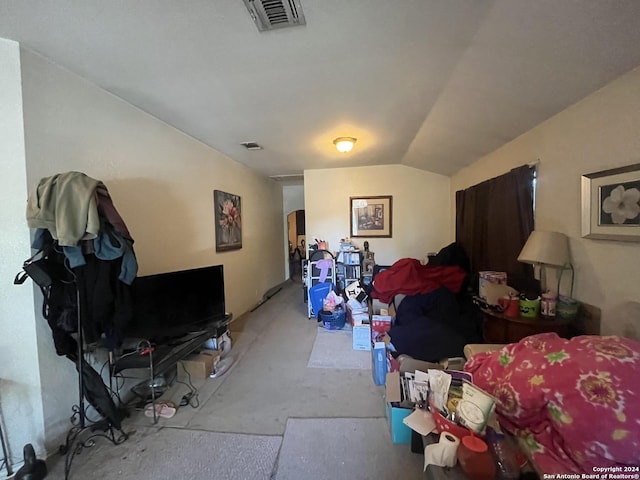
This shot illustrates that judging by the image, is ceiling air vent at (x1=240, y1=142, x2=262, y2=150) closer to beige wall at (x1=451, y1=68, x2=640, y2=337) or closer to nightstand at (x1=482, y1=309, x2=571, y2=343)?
beige wall at (x1=451, y1=68, x2=640, y2=337)

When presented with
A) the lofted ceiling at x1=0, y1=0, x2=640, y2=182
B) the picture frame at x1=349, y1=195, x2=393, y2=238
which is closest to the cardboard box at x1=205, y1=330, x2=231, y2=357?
the lofted ceiling at x1=0, y1=0, x2=640, y2=182

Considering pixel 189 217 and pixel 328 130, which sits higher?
pixel 328 130

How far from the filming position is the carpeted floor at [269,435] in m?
1.54

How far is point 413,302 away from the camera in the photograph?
2.79 m

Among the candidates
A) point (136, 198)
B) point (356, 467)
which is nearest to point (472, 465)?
point (356, 467)

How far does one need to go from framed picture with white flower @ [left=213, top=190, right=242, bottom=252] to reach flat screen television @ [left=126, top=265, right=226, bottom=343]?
109 centimetres

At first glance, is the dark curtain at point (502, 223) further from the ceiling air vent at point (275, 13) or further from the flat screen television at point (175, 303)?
the flat screen television at point (175, 303)

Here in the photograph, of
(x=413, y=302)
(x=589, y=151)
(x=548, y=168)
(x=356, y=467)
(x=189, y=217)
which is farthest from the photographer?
(x=189, y=217)

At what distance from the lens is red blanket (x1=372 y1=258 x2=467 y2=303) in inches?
121

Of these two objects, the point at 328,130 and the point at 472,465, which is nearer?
the point at 472,465

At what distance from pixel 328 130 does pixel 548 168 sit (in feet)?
6.53

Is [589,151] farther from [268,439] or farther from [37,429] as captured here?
[37,429]

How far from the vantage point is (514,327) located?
1.96 meters

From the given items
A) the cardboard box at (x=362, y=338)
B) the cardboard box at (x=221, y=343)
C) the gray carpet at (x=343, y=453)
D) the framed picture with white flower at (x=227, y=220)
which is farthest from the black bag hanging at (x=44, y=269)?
the cardboard box at (x=362, y=338)
